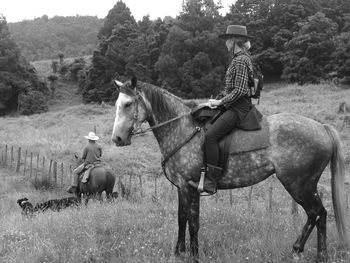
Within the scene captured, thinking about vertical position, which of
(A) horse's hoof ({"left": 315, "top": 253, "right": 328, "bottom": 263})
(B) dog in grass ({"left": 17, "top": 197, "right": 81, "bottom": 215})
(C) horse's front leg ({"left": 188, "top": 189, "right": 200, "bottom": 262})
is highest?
(C) horse's front leg ({"left": 188, "top": 189, "right": 200, "bottom": 262})

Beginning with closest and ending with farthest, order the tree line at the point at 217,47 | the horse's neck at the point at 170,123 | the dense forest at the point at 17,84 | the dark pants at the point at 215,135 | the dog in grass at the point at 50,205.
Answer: the dark pants at the point at 215,135 → the horse's neck at the point at 170,123 → the dog in grass at the point at 50,205 → the tree line at the point at 217,47 → the dense forest at the point at 17,84

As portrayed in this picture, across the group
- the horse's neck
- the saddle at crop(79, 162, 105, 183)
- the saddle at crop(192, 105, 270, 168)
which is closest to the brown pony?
the saddle at crop(79, 162, 105, 183)

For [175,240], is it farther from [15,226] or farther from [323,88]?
[323,88]

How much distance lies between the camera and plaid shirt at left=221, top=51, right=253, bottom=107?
5.11m

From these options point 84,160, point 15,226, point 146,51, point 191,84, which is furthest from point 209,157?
point 146,51

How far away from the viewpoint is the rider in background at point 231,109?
A: 5125mm

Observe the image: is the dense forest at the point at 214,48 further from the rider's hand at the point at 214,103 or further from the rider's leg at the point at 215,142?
the rider's leg at the point at 215,142

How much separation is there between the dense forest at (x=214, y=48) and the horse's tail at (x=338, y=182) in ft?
100

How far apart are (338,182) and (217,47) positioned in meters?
38.7

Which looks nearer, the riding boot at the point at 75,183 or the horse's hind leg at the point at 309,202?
the horse's hind leg at the point at 309,202

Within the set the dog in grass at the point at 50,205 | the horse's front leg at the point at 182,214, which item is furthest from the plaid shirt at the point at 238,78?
the dog in grass at the point at 50,205

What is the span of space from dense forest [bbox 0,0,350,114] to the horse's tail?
100ft

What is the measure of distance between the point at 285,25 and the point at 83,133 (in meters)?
31.6

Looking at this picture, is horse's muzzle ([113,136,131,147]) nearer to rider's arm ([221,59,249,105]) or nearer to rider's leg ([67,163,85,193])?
rider's arm ([221,59,249,105])
